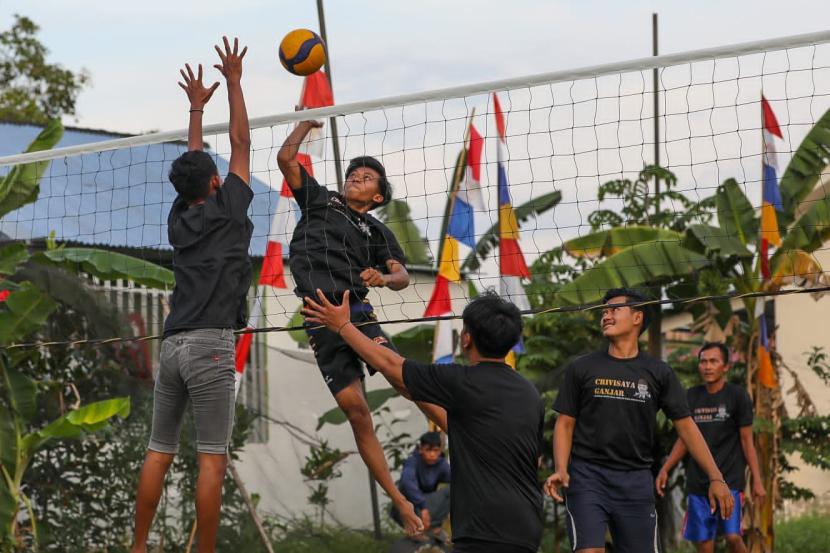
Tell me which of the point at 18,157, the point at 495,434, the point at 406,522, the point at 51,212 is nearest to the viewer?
Answer: the point at 495,434

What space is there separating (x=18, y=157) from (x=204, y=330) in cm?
244

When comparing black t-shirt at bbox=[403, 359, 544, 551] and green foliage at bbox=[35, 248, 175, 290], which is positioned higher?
green foliage at bbox=[35, 248, 175, 290]

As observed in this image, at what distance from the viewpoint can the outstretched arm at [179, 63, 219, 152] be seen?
6105 mm

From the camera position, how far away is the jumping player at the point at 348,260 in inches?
245

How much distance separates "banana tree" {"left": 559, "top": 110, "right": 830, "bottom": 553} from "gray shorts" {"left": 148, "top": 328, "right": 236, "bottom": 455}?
5.70 meters

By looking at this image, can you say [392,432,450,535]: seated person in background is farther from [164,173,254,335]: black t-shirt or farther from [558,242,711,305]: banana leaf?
[164,173,254,335]: black t-shirt

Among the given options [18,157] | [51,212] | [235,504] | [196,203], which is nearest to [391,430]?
[235,504]

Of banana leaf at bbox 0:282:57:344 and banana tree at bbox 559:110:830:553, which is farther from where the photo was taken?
banana tree at bbox 559:110:830:553

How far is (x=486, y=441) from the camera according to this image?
16.3ft

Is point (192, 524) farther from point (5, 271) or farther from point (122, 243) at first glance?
point (122, 243)

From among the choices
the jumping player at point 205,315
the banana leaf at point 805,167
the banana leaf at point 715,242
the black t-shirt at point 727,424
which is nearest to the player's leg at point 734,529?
the black t-shirt at point 727,424

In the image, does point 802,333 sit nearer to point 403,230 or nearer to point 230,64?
point 403,230

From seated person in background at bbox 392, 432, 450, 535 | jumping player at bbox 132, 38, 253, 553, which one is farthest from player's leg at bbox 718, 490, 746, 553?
jumping player at bbox 132, 38, 253, 553

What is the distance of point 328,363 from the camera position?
632 centimetres
